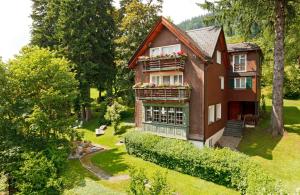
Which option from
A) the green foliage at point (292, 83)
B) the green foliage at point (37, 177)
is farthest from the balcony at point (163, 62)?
the green foliage at point (292, 83)

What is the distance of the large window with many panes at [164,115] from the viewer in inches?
917

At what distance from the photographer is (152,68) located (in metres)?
24.8

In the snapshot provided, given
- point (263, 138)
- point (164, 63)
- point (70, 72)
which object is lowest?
point (263, 138)

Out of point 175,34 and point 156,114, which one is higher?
point 175,34

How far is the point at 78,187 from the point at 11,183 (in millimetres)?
5512

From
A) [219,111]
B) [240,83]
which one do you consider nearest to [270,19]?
[240,83]

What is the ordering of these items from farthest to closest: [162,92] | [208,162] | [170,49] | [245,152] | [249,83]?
[249,83] → [170,49] → [162,92] → [245,152] → [208,162]

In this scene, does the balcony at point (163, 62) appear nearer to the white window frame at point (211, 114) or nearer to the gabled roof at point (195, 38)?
the gabled roof at point (195, 38)

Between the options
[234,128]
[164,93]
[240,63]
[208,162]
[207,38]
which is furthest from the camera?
[240,63]

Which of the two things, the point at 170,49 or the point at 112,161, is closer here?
the point at 112,161

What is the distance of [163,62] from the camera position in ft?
78.3

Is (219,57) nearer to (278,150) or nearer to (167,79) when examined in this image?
(167,79)

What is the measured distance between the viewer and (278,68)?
79.6 feet

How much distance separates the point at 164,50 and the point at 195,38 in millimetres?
3886
